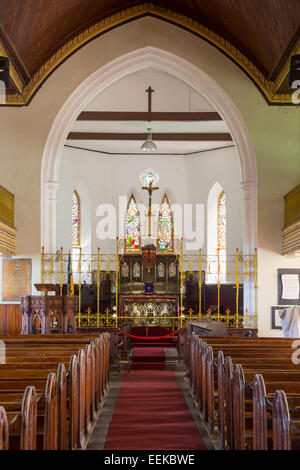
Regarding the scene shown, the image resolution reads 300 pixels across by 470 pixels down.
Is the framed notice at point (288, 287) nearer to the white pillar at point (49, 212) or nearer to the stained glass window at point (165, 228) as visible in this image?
the white pillar at point (49, 212)

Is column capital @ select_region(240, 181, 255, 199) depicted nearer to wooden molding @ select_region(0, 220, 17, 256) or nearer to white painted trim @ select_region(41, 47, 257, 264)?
white painted trim @ select_region(41, 47, 257, 264)

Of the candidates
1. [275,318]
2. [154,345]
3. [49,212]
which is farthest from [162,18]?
[154,345]

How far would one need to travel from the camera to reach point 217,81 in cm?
1507

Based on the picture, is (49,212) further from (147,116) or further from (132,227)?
(132,227)

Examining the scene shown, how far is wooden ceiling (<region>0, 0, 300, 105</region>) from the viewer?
12.0 m

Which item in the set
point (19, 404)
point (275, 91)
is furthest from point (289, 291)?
point (19, 404)

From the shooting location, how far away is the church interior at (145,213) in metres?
6.39

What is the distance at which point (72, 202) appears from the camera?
22438 mm

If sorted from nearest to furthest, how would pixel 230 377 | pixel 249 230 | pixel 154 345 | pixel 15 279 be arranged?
1. pixel 230 377
2. pixel 15 279
3. pixel 249 230
4. pixel 154 345

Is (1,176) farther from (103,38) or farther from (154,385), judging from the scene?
(154,385)

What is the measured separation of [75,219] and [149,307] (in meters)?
5.90

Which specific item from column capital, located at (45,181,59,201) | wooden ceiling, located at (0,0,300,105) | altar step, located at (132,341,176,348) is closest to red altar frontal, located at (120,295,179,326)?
altar step, located at (132,341,176,348)

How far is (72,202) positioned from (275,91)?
10.2 meters
